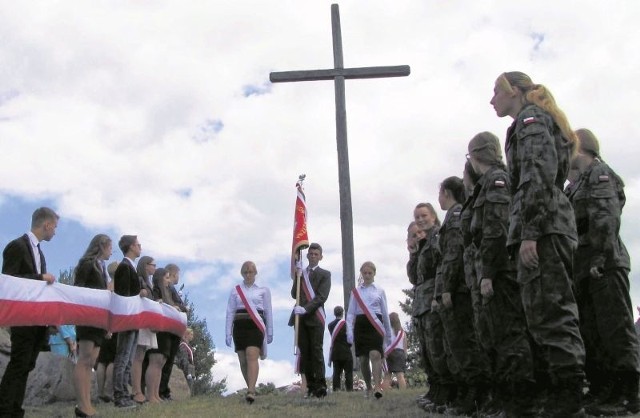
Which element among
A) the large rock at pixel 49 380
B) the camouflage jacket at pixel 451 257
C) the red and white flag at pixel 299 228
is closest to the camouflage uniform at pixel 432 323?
the camouflage jacket at pixel 451 257

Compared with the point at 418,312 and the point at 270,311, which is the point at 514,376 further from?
the point at 270,311

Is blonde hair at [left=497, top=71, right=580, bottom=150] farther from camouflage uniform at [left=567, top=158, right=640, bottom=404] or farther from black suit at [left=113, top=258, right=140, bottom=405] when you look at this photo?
black suit at [left=113, top=258, right=140, bottom=405]

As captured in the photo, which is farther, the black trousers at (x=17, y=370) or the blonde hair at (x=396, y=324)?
the blonde hair at (x=396, y=324)

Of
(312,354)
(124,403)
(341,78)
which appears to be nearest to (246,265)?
(312,354)

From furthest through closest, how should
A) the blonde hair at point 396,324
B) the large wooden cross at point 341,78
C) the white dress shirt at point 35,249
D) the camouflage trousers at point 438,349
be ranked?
the large wooden cross at point 341,78, the blonde hair at point 396,324, the white dress shirt at point 35,249, the camouflage trousers at point 438,349

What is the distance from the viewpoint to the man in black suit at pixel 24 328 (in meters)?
7.62

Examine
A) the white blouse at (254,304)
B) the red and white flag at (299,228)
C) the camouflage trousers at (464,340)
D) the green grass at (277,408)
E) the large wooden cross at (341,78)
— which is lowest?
the green grass at (277,408)

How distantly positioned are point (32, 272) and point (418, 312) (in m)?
4.02

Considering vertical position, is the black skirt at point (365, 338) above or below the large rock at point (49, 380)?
above

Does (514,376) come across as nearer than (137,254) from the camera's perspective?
Yes

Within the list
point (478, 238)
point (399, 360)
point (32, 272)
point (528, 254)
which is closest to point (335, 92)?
point (399, 360)

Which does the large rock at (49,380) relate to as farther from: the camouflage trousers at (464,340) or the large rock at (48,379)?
the camouflage trousers at (464,340)

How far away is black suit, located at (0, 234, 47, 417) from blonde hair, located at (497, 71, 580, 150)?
503cm

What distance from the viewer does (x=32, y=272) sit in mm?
8055
